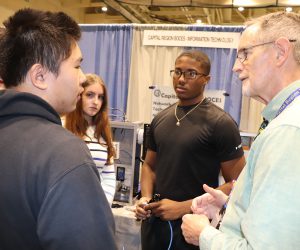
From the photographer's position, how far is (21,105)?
0.81 meters

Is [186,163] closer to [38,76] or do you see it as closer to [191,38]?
[38,76]

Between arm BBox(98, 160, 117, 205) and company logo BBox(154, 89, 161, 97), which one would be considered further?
company logo BBox(154, 89, 161, 97)

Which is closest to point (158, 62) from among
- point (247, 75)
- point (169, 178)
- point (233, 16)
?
point (169, 178)

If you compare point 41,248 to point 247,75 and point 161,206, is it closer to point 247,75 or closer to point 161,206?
point 247,75

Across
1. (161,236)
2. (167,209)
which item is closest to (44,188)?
(167,209)

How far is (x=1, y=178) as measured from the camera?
0.77 metres

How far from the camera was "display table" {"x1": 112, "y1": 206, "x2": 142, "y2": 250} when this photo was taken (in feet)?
8.78

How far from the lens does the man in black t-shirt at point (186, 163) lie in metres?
1.86

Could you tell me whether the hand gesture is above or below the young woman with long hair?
below

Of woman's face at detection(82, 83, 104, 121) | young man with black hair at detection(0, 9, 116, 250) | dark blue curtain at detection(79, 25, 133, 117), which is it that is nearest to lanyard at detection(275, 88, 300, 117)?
young man with black hair at detection(0, 9, 116, 250)

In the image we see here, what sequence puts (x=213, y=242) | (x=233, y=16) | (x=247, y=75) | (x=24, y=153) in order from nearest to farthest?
(x=24, y=153) → (x=213, y=242) → (x=247, y=75) → (x=233, y=16)

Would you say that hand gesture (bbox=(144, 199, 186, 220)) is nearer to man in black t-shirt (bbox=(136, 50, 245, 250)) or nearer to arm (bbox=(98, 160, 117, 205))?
man in black t-shirt (bbox=(136, 50, 245, 250))

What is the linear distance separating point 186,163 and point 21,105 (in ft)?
4.00

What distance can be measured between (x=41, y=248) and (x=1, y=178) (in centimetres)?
19
